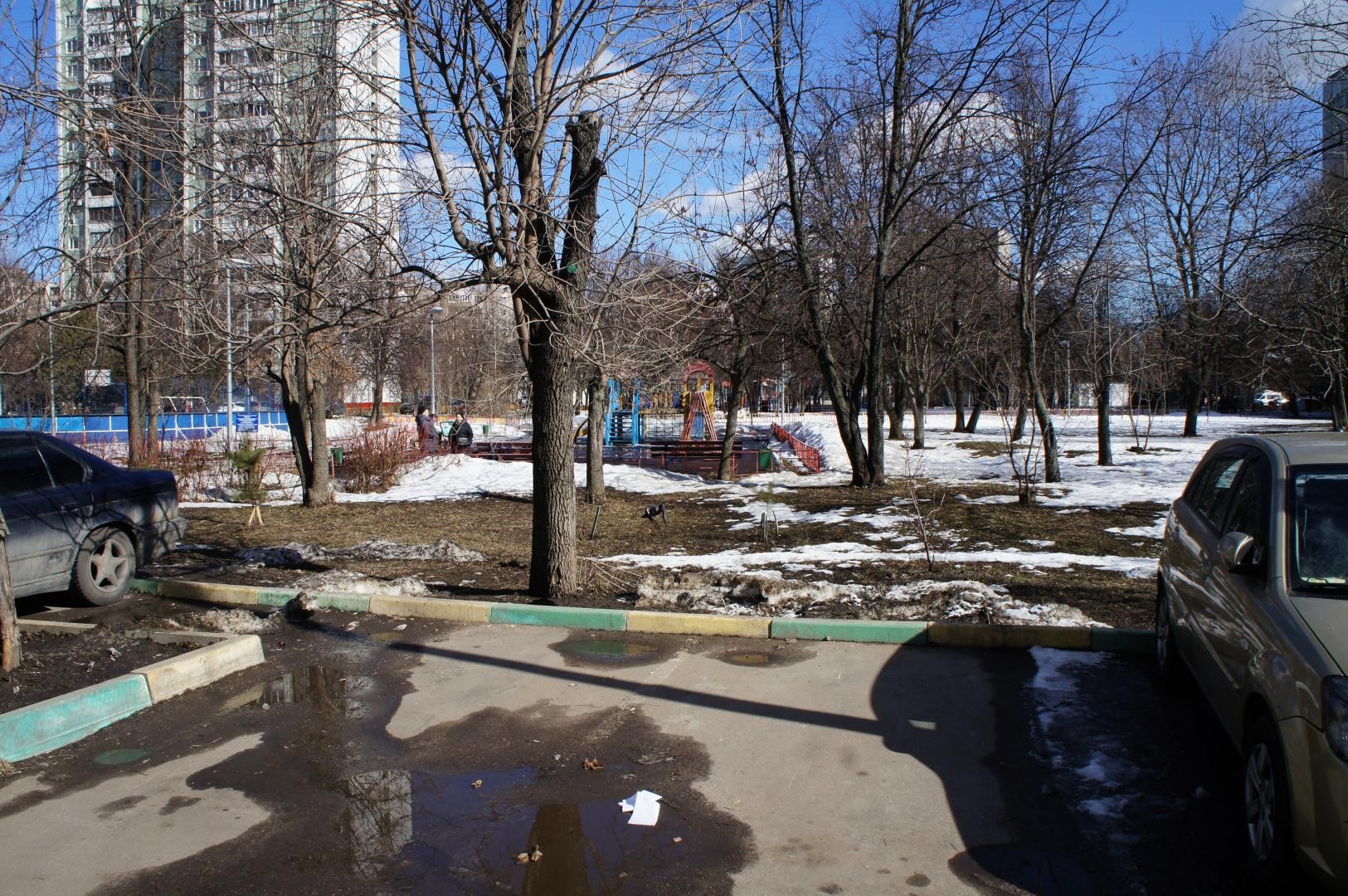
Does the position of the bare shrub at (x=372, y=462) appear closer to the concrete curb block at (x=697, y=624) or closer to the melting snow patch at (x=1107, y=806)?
the concrete curb block at (x=697, y=624)

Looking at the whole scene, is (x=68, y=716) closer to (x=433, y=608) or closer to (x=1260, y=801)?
(x=433, y=608)

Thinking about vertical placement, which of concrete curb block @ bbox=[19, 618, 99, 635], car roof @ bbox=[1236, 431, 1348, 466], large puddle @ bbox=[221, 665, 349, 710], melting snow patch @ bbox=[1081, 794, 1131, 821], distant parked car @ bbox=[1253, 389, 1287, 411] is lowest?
large puddle @ bbox=[221, 665, 349, 710]

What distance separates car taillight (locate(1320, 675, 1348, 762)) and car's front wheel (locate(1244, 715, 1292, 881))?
0.30 m

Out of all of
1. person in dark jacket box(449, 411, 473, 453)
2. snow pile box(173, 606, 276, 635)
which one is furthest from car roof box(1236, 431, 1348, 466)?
person in dark jacket box(449, 411, 473, 453)

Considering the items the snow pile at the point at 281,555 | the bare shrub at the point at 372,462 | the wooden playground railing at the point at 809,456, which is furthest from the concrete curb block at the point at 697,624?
the wooden playground railing at the point at 809,456

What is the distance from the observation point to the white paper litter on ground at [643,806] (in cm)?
404

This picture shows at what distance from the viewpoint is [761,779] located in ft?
14.6

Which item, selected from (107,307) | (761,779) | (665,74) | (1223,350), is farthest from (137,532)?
(1223,350)

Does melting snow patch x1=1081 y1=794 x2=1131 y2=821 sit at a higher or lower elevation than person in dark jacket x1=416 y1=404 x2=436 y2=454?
lower

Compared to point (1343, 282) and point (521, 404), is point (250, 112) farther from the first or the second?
point (1343, 282)

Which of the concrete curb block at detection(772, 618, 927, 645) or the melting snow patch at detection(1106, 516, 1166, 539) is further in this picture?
the melting snow patch at detection(1106, 516, 1166, 539)

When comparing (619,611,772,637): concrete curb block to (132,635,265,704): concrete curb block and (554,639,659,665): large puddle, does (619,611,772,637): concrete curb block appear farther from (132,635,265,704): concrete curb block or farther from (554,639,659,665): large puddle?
(132,635,265,704): concrete curb block

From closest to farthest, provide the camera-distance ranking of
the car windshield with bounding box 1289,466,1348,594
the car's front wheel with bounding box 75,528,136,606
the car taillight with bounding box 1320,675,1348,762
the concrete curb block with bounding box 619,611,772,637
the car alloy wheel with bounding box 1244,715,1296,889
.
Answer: the car taillight with bounding box 1320,675,1348,762 → the car alloy wheel with bounding box 1244,715,1296,889 → the car windshield with bounding box 1289,466,1348,594 → the concrete curb block with bounding box 619,611,772,637 → the car's front wheel with bounding box 75,528,136,606

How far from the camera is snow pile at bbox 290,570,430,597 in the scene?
850 centimetres
